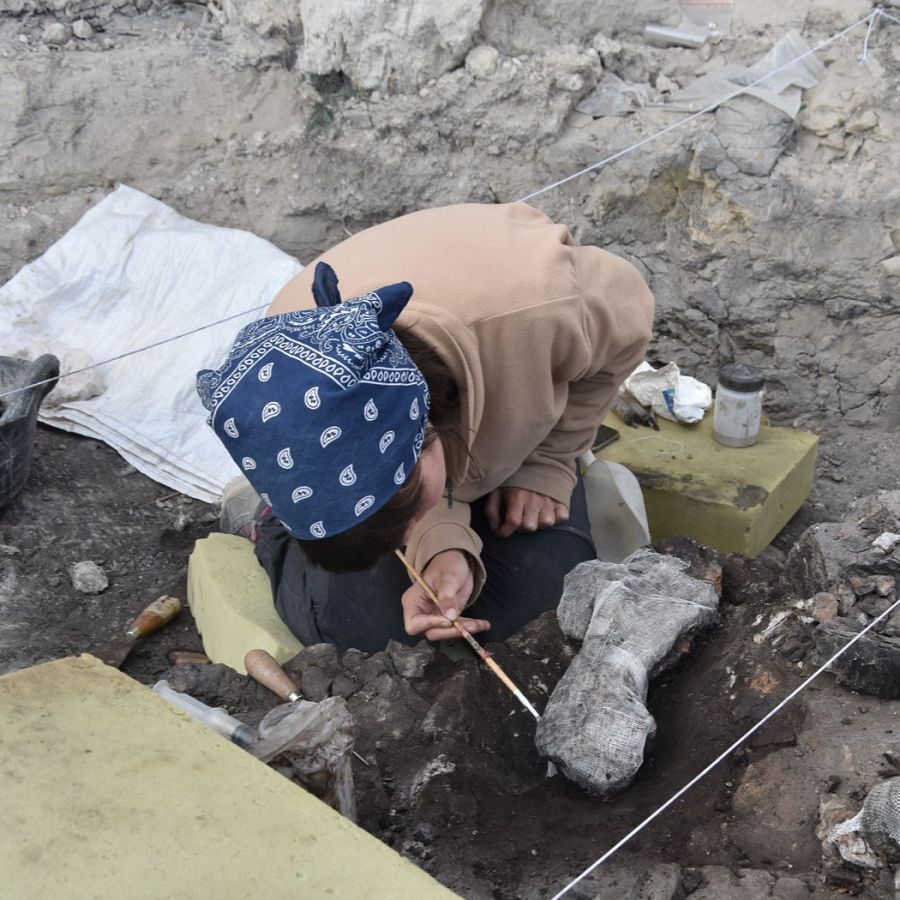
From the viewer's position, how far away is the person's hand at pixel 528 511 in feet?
8.48

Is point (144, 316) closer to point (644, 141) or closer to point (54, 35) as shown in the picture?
point (54, 35)

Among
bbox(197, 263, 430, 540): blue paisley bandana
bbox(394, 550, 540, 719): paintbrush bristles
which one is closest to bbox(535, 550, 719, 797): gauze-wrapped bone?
bbox(394, 550, 540, 719): paintbrush bristles

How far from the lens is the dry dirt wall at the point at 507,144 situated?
3.55 meters

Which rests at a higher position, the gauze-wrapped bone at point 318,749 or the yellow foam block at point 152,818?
the yellow foam block at point 152,818

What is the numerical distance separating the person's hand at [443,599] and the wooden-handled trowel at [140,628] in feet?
2.80

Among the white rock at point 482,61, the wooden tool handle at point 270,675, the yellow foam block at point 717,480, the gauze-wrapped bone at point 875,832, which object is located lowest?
the yellow foam block at point 717,480

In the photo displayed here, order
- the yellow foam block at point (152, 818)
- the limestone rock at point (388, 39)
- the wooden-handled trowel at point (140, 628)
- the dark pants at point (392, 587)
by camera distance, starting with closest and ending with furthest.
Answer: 1. the yellow foam block at point (152, 818)
2. the dark pants at point (392, 587)
3. the wooden-handled trowel at point (140, 628)
4. the limestone rock at point (388, 39)

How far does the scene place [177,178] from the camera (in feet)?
13.4

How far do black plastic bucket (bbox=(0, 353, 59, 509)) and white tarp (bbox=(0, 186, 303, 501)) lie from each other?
0.38 m

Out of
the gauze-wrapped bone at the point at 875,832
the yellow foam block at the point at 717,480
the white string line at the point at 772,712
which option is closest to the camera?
the gauze-wrapped bone at the point at 875,832

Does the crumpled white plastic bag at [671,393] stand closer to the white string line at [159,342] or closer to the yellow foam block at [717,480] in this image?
the yellow foam block at [717,480]

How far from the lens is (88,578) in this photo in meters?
3.06

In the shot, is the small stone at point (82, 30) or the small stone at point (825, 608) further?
the small stone at point (82, 30)

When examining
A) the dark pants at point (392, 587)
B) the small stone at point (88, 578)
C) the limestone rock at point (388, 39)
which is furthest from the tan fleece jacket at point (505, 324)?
the limestone rock at point (388, 39)
